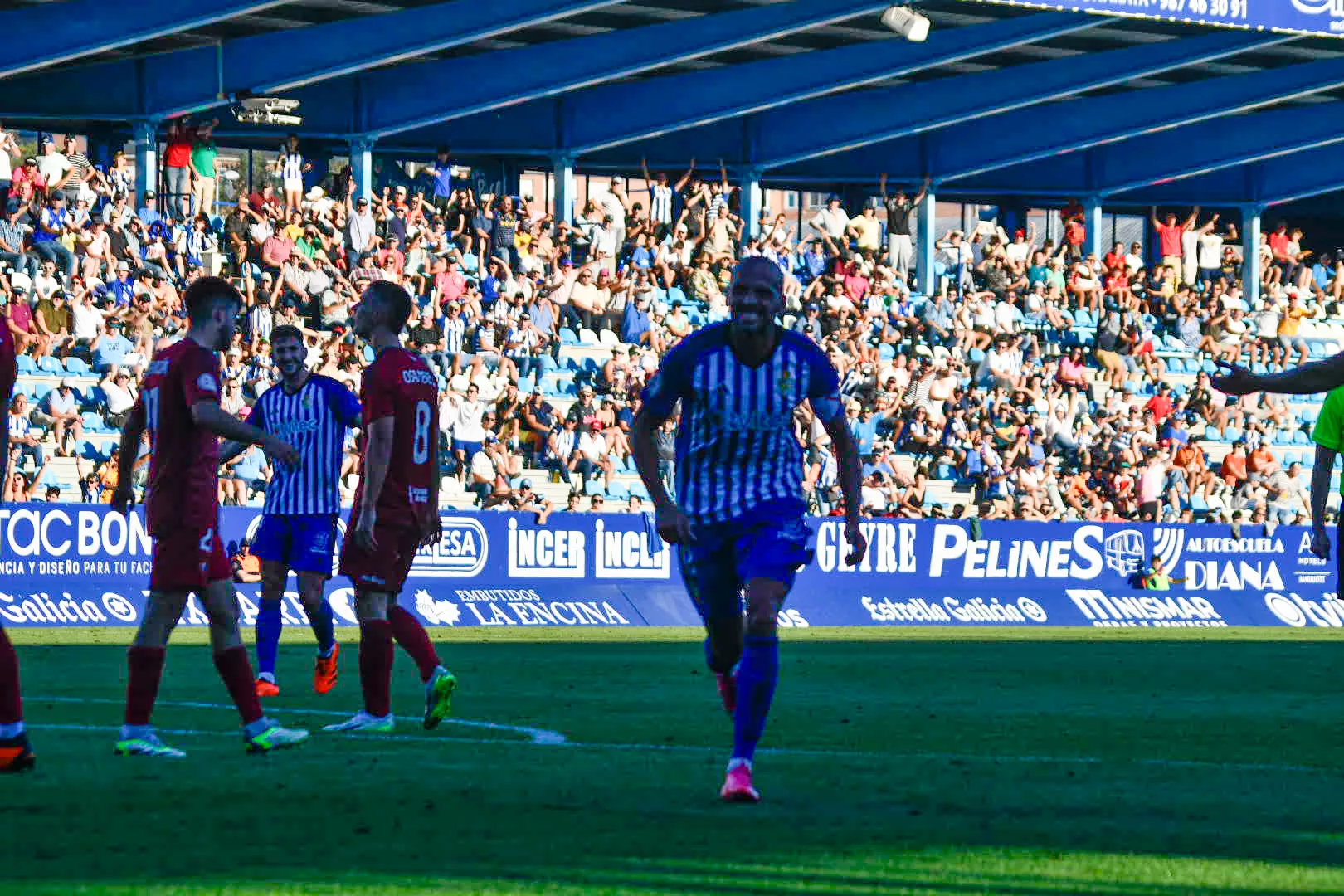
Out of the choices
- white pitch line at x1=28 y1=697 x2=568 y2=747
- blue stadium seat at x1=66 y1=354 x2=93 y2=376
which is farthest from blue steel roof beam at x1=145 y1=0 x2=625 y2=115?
white pitch line at x1=28 y1=697 x2=568 y2=747

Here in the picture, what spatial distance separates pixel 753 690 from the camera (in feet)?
28.1

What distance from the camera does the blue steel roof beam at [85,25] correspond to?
3033 cm

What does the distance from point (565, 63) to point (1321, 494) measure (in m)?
23.4

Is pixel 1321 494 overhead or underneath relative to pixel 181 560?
overhead

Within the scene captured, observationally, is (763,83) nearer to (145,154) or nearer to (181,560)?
(145,154)

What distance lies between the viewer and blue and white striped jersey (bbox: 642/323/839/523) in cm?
893

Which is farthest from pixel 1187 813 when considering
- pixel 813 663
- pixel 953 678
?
pixel 813 663

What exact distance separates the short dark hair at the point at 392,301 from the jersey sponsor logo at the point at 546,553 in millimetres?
16090

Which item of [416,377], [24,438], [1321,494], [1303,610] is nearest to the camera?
[416,377]

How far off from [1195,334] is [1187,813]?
33241 mm

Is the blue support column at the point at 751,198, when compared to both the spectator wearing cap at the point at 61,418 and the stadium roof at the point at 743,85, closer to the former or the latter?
the stadium roof at the point at 743,85

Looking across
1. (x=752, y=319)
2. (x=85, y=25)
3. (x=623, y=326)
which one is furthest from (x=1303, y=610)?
(x=752, y=319)

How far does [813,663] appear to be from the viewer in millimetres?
18859

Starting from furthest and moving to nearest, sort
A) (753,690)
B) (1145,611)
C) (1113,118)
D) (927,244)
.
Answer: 1. (1113,118)
2. (927,244)
3. (1145,611)
4. (753,690)
